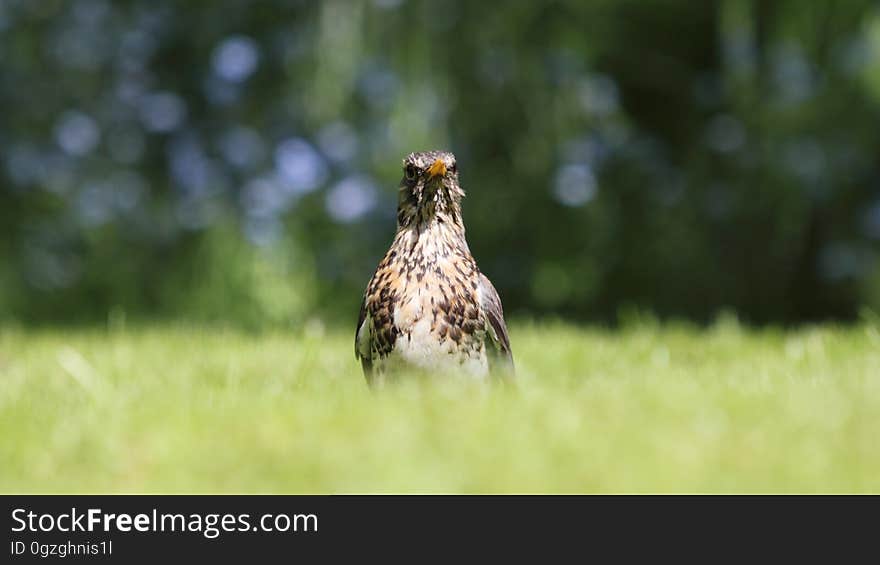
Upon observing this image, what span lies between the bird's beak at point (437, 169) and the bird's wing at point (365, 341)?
41cm

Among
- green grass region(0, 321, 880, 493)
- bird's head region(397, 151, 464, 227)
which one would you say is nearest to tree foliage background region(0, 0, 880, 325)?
bird's head region(397, 151, 464, 227)

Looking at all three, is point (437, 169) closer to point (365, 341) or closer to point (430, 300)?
point (430, 300)

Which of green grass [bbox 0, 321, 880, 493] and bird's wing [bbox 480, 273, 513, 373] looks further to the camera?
bird's wing [bbox 480, 273, 513, 373]

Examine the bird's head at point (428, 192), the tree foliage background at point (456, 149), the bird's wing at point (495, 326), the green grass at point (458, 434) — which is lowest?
the green grass at point (458, 434)

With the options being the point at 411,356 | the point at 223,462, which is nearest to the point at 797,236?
the point at 411,356

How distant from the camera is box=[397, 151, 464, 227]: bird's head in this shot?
9.96 ft

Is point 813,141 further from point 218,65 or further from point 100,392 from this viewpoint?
point 100,392

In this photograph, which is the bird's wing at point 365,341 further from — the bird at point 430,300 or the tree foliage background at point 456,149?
the tree foliage background at point 456,149

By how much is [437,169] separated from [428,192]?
3.1 inches

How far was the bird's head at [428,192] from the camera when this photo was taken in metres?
3.04

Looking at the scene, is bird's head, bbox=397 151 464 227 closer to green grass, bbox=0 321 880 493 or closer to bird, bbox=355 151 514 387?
bird, bbox=355 151 514 387

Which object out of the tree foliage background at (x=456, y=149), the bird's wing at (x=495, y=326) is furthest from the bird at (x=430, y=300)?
the tree foliage background at (x=456, y=149)

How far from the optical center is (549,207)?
27.9 feet

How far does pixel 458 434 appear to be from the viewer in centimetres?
225
